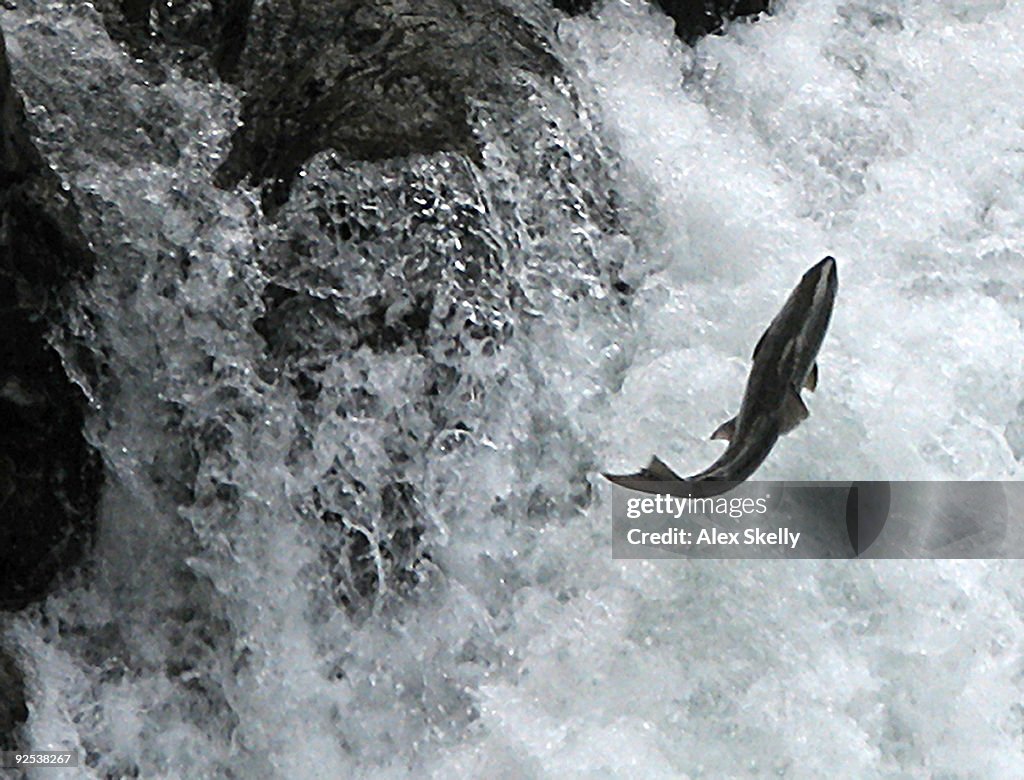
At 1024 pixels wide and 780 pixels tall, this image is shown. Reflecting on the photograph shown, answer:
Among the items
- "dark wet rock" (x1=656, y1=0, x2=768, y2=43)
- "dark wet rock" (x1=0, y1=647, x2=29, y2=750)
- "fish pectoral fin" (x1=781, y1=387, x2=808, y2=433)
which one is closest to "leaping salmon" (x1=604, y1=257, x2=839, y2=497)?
"fish pectoral fin" (x1=781, y1=387, x2=808, y2=433)

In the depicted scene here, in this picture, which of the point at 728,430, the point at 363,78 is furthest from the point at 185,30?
the point at 728,430

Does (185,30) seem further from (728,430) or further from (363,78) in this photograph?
(728,430)

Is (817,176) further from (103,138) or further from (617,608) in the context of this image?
(103,138)

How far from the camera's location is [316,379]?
308 cm

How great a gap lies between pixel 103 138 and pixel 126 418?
0.66 metres

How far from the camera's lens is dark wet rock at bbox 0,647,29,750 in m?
2.82

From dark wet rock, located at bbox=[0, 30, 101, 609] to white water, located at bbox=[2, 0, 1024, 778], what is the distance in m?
0.06

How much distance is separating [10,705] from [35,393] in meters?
0.64

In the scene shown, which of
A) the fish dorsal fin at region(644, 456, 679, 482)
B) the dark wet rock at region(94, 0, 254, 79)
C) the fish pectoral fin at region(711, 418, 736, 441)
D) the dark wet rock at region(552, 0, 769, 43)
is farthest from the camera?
the dark wet rock at region(552, 0, 769, 43)

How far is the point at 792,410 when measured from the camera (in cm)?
244

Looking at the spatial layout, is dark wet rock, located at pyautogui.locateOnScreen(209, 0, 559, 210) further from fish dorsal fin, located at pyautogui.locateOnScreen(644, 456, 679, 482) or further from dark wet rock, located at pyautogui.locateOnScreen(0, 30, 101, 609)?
fish dorsal fin, located at pyautogui.locateOnScreen(644, 456, 679, 482)

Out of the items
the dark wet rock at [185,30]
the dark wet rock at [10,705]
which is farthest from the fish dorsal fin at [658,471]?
the dark wet rock at [185,30]


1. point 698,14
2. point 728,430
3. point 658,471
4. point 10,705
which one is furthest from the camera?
point 698,14

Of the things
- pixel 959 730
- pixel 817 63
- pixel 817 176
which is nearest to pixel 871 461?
pixel 959 730
